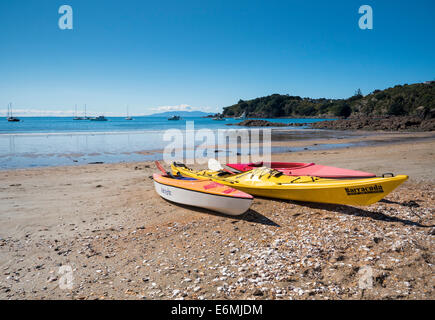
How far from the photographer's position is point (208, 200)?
19.5 ft

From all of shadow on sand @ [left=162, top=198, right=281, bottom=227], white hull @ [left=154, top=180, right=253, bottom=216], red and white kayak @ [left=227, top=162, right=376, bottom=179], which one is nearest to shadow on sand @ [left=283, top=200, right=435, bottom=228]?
red and white kayak @ [left=227, top=162, right=376, bottom=179]

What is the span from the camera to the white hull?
554 cm

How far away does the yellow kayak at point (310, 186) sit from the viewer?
5133 millimetres

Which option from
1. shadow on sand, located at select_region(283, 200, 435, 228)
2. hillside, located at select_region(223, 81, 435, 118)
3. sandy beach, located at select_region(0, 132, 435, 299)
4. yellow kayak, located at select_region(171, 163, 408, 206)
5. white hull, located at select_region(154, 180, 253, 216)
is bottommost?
sandy beach, located at select_region(0, 132, 435, 299)

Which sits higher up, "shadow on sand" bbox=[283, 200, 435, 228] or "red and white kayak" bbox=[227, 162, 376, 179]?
"red and white kayak" bbox=[227, 162, 376, 179]

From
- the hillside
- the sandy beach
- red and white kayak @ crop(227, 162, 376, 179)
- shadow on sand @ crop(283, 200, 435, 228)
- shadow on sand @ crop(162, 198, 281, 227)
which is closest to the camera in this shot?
the sandy beach

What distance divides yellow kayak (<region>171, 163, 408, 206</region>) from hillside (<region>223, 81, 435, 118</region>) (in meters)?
56.7

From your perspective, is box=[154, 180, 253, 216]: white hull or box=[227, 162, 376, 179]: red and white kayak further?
box=[227, 162, 376, 179]: red and white kayak

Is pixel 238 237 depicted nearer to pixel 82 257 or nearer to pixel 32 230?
pixel 82 257

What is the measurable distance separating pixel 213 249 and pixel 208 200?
1632mm

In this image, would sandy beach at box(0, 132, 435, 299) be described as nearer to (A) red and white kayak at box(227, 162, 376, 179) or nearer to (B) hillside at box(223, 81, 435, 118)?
(A) red and white kayak at box(227, 162, 376, 179)

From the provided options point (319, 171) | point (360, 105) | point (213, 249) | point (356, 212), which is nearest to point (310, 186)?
point (356, 212)

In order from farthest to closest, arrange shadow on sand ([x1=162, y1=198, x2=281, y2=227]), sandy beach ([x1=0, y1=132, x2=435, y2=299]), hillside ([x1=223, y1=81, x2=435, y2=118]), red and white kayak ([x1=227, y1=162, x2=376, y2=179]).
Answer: hillside ([x1=223, y1=81, x2=435, y2=118])
red and white kayak ([x1=227, y1=162, x2=376, y2=179])
shadow on sand ([x1=162, y1=198, x2=281, y2=227])
sandy beach ([x1=0, y1=132, x2=435, y2=299])

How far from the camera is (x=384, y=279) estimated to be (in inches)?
131
